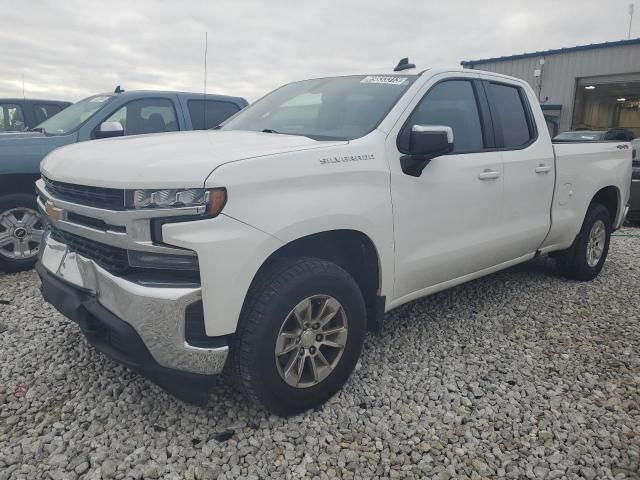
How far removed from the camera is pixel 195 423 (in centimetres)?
265

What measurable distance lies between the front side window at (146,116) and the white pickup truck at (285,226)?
225 cm

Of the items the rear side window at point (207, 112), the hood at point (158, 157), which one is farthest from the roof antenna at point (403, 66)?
the rear side window at point (207, 112)

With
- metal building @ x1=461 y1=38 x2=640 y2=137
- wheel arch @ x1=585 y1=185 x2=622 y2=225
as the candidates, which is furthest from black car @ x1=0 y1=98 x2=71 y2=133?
metal building @ x1=461 y1=38 x2=640 y2=137

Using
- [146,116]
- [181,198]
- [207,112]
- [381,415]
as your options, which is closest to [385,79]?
[181,198]

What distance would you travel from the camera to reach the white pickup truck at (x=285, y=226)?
221cm

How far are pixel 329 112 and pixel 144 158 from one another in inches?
54.0

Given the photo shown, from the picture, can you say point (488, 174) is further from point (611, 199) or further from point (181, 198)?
point (611, 199)

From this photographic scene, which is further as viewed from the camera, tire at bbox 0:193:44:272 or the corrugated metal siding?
the corrugated metal siding

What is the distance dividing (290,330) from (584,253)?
359cm

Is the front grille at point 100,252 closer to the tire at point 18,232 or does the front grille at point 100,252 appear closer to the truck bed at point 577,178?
the tire at point 18,232

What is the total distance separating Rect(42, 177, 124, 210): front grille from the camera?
230 cm

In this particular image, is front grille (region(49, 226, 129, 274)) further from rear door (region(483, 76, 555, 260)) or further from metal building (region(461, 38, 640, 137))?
metal building (region(461, 38, 640, 137))

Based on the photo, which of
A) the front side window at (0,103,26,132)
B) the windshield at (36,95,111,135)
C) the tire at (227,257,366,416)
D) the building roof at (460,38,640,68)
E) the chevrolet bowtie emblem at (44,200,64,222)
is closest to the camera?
the tire at (227,257,366,416)

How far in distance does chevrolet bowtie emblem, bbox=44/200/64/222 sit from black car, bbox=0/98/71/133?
20.1 feet
